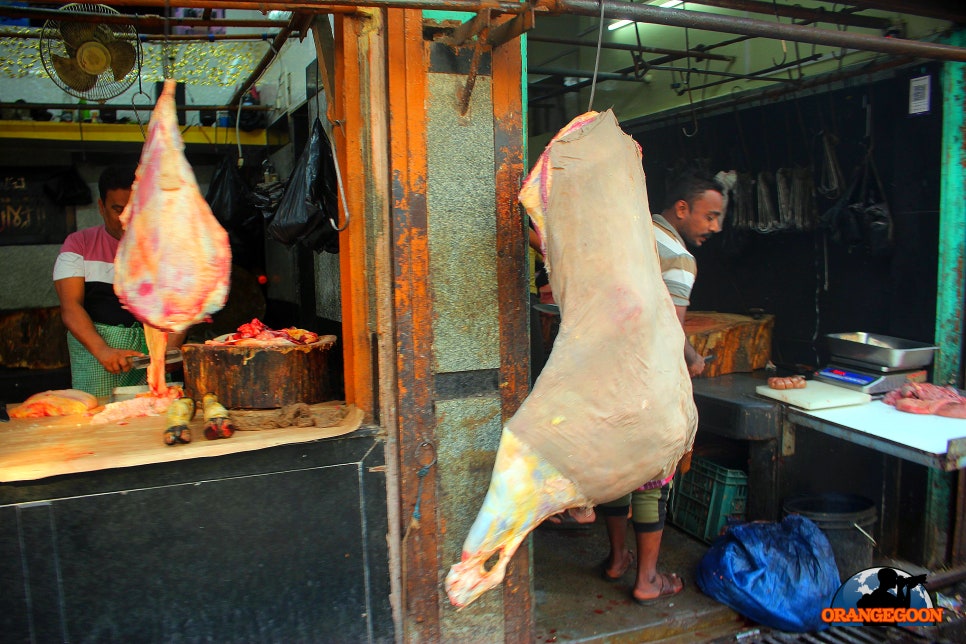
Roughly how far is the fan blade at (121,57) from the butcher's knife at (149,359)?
1.76 m

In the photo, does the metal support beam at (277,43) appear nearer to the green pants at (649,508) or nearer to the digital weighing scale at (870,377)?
the green pants at (649,508)

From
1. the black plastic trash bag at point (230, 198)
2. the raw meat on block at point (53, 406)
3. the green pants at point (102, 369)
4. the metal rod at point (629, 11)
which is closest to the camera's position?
the metal rod at point (629, 11)

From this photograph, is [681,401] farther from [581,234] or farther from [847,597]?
[847,597]

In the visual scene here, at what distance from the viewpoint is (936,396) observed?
4156mm

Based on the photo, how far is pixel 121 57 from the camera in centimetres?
430

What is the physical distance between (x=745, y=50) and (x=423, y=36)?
4199 mm

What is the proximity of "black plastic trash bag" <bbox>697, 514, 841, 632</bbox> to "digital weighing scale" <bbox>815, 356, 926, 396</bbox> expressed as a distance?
1037 mm

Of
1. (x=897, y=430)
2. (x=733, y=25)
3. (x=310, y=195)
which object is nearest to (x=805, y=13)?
(x=733, y=25)

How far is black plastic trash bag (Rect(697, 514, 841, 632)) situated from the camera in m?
3.69

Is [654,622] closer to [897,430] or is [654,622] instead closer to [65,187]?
[897,430]

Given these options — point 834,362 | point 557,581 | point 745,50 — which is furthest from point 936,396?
point 745,50

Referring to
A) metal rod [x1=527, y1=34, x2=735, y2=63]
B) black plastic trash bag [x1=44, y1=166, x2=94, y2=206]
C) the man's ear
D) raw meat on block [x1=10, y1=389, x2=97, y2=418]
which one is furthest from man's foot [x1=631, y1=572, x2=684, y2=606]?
black plastic trash bag [x1=44, y1=166, x2=94, y2=206]

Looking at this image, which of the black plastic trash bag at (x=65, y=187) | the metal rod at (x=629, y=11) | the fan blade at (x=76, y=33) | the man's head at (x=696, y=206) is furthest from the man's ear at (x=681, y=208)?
the black plastic trash bag at (x=65, y=187)

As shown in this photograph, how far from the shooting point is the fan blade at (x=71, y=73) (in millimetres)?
4219
